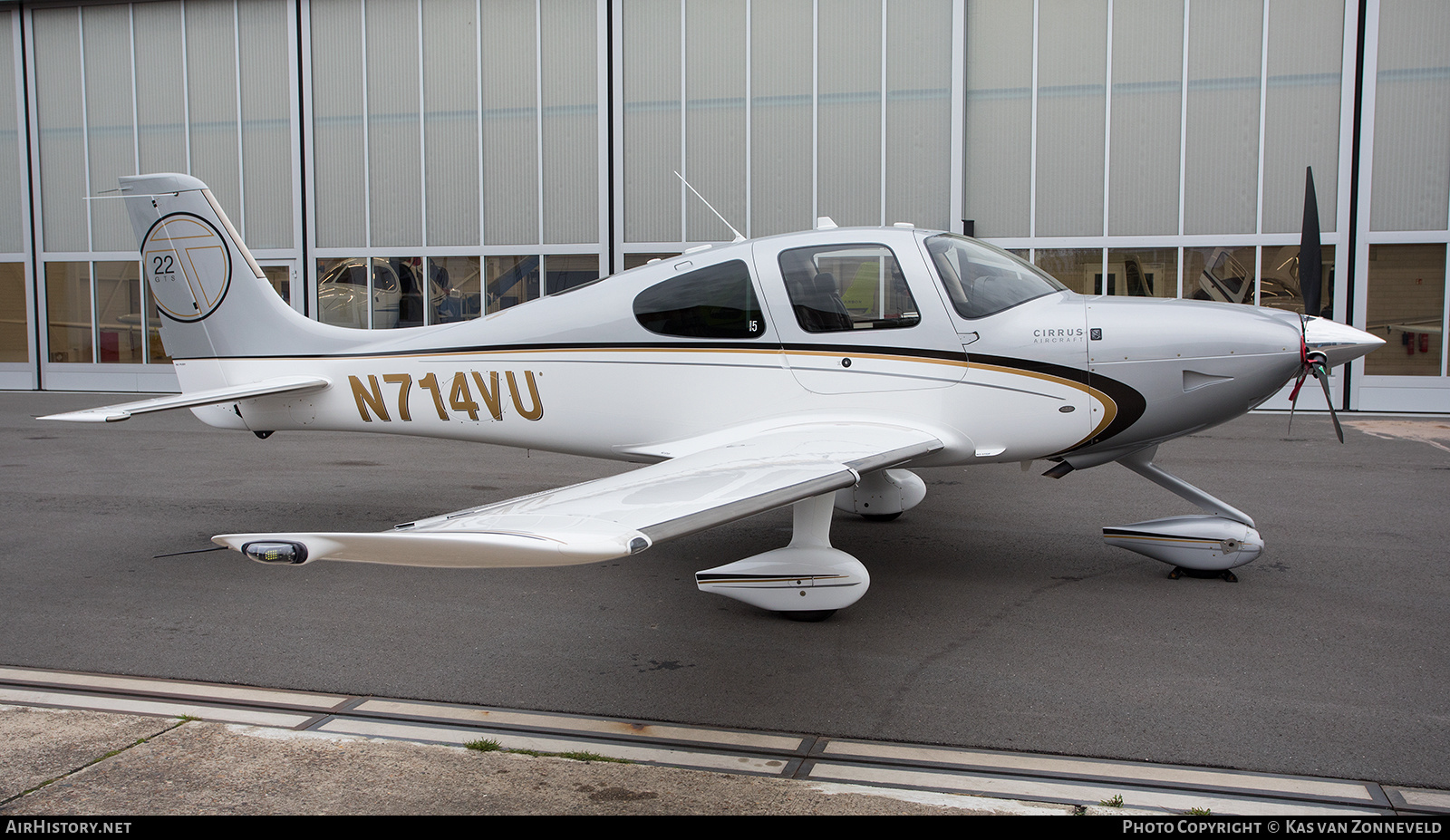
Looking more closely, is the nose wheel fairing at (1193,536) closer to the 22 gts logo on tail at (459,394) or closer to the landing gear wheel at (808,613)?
the landing gear wheel at (808,613)

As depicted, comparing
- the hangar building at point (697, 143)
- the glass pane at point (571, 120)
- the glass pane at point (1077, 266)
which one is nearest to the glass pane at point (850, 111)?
the hangar building at point (697, 143)

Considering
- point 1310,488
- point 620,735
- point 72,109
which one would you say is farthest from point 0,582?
point 72,109

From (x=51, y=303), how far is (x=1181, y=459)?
22.2m

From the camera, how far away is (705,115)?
17.4 m

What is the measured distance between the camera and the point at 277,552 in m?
2.82

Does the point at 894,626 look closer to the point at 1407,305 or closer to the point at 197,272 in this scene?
the point at 197,272

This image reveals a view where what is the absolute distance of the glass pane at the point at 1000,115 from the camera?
1634 centimetres

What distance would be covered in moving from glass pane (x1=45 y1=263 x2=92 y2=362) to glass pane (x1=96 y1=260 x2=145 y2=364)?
38 centimetres

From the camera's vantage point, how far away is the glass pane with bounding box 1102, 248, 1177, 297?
15.9 meters

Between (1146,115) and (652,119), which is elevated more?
(652,119)

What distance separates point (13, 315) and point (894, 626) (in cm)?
2308

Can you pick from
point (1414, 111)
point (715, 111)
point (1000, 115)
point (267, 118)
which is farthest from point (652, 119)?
point (1414, 111)

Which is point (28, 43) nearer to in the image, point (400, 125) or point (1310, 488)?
point (400, 125)

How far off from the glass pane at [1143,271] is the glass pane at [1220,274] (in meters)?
0.24
